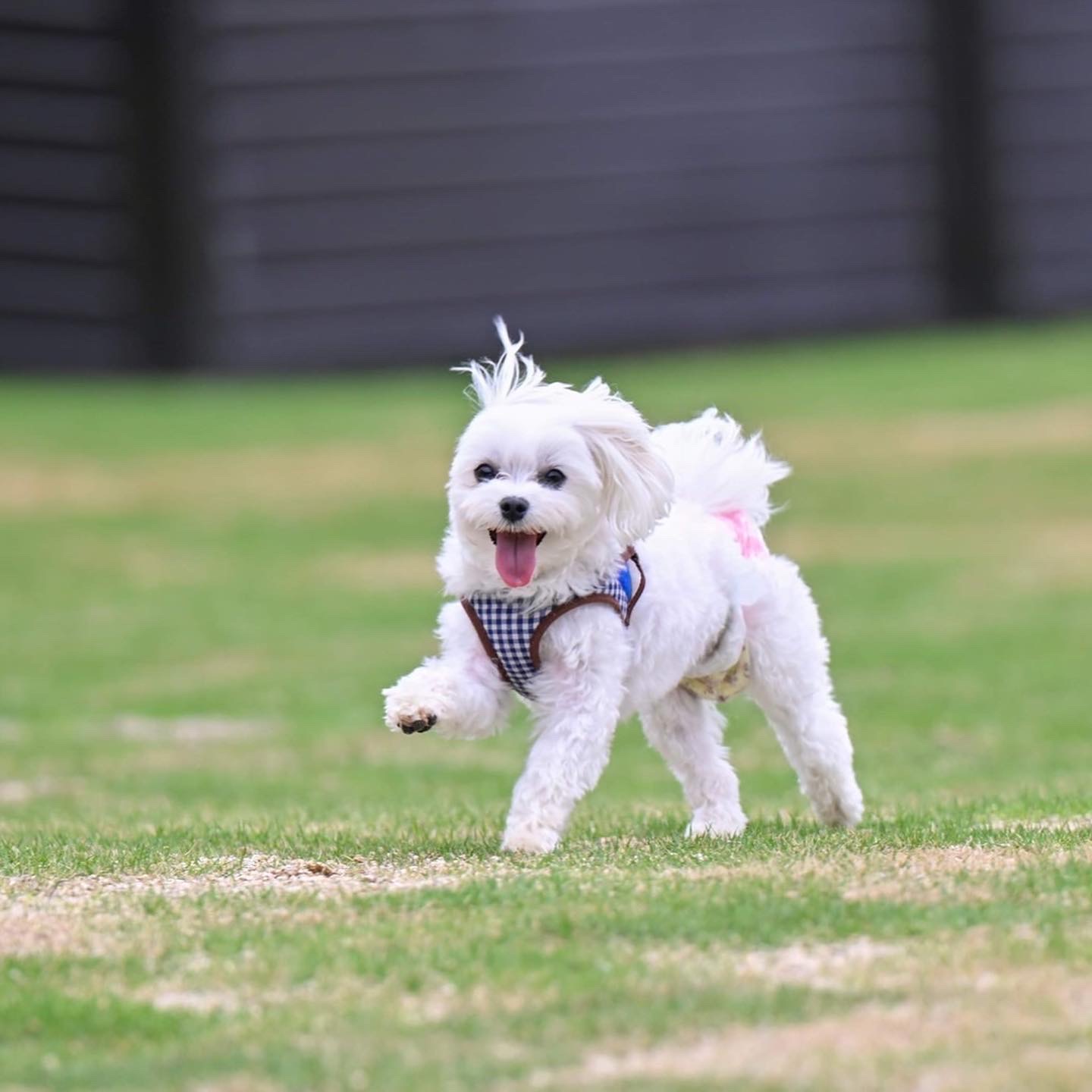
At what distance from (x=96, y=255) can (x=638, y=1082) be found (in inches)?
1089

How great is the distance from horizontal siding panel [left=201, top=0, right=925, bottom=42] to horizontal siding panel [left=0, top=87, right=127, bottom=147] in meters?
Result: 2.03

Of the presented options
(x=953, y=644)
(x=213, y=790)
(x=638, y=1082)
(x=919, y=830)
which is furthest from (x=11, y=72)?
(x=638, y=1082)

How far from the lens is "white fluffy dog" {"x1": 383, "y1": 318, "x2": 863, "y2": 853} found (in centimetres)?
698

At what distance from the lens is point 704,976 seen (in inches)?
208

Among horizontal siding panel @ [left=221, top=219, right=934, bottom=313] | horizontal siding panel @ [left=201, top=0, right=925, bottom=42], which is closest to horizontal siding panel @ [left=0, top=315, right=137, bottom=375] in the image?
horizontal siding panel @ [left=221, top=219, right=934, bottom=313]

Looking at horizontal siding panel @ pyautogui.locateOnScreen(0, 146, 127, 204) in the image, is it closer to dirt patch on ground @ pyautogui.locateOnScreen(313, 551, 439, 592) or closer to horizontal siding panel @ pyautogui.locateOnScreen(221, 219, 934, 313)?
horizontal siding panel @ pyautogui.locateOnScreen(221, 219, 934, 313)

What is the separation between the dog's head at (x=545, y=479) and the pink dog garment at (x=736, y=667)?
76cm

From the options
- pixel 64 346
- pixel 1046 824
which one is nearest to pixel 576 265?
pixel 64 346

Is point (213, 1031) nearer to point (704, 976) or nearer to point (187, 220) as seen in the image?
point (704, 976)

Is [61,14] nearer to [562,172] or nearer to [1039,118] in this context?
[562,172]

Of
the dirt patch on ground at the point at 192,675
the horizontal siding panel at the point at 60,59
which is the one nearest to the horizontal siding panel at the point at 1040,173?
the horizontal siding panel at the point at 60,59

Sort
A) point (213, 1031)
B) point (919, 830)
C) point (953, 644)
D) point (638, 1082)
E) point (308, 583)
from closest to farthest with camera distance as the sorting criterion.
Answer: point (638, 1082) < point (213, 1031) < point (919, 830) < point (953, 644) < point (308, 583)

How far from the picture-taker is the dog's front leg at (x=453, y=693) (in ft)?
22.8

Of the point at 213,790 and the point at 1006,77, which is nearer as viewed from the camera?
the point at 213,790
